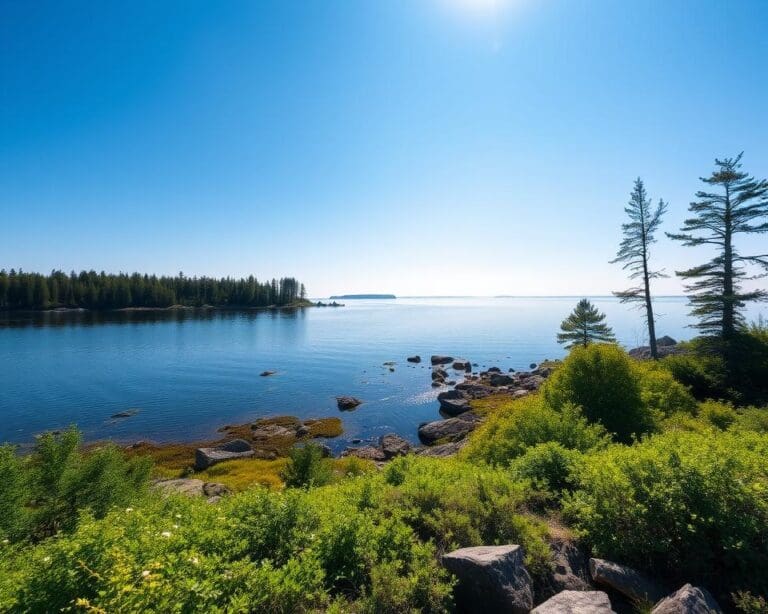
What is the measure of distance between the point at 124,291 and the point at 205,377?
126676 millimetres

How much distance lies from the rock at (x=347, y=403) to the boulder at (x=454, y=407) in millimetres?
10042

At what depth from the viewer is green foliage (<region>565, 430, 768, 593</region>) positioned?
5047 millimetres

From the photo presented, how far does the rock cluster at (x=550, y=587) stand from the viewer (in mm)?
4625

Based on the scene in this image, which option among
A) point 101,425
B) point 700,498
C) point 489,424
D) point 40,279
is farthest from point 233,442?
point 40,279

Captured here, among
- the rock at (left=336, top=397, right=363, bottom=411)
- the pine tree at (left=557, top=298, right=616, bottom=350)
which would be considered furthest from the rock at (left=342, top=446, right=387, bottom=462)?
the pine tree at (left=557, top=298, right=616, bottom=350)

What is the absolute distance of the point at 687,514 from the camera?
5500 mm

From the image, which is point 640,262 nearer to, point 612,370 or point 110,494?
point 612,370

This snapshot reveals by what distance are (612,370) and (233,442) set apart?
28.0m

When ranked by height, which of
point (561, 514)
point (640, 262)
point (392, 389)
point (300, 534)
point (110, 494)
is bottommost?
point (392, 389)

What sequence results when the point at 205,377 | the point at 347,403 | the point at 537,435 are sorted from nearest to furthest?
the point at 537,435
the point at 347,403
the point at 205,377

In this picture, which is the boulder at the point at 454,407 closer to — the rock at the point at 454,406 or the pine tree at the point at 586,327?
the rock at the point at 454,406

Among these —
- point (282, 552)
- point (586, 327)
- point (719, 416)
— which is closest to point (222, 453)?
point (282, 552)

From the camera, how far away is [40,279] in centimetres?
13212

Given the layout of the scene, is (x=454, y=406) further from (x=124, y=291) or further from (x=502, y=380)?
(x=124, y=291)
